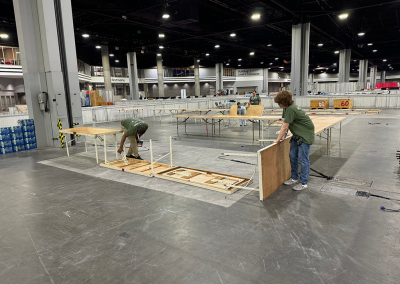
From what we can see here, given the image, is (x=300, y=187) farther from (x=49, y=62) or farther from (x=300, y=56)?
(x=300, y=56)

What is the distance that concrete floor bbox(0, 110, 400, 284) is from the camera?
2814 millimetres

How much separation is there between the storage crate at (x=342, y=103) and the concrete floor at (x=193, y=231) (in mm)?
18894

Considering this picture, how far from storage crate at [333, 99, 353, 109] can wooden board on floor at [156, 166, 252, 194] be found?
21.4 meters

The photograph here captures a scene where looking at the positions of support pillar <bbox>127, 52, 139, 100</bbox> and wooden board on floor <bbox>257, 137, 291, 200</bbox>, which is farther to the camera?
support pillar <bbox>127, 52, 139, 100</bbox>

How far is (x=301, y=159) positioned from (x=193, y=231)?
Result: 8.61 ft

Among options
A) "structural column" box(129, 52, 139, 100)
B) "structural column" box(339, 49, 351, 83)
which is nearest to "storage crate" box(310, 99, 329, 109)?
"structural column" box(339, 49, 351, 83)

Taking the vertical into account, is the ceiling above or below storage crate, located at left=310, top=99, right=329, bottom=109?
above

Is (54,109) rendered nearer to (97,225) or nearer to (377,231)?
(97,225)

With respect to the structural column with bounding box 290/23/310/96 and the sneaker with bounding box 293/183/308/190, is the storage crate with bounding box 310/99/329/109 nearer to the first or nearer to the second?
the structural column with bounding box 290/23/310/96

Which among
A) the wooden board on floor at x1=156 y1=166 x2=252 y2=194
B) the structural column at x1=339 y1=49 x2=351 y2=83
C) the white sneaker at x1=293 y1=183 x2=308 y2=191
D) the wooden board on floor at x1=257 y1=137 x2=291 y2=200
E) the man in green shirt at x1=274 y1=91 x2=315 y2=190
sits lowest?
the white sneaker at x1=293 y1=183 x2=308 y2=191

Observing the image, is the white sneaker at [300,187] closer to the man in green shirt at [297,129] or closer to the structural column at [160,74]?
the man in green shirt at [297,129]

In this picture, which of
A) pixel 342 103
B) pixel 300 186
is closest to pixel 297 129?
pixel 300 186

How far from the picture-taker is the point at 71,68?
1059 cm

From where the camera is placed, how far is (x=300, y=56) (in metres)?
22.1
